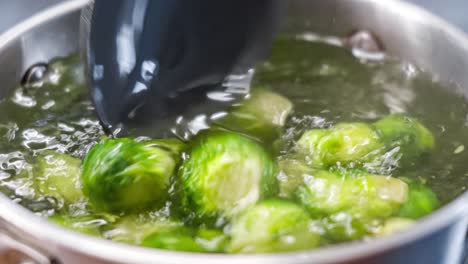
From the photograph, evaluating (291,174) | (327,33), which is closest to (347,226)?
(291,174)

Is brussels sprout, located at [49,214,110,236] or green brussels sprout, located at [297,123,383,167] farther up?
green brussels sprout, located at [297,123,383,167]

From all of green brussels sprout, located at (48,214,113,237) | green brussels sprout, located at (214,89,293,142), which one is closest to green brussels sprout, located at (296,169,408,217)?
green brussels sprout, located at (214,89,293,142)

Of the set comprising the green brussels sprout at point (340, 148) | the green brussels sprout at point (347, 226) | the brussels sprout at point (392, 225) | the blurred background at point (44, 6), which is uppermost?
the blurred background at point (44, 6)

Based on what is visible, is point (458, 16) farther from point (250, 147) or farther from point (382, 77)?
point (250, 147)

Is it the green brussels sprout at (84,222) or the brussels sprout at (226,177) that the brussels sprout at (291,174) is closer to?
the brussels sprout at (226,177)

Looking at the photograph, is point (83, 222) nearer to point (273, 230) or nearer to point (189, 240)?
point (189, 240)

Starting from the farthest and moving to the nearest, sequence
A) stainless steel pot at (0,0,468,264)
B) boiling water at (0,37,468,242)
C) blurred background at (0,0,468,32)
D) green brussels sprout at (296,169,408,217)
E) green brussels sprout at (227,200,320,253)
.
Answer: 1. blurred background at (0,0,468,32)
2. boiling water at (0,37,468,242)
3. green brussels sprout at (296,169,408,217)
4. green brussels sprout at (227,200,320,253)
5. stainless steel pot at (0,0,468,264)

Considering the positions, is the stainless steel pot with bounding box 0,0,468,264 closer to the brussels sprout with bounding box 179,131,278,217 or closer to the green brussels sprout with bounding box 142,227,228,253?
the green brussels sprout with bounding box 142,227,228,253

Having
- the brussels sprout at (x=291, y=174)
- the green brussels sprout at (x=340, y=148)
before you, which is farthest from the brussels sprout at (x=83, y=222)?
the green brussels sprout at (x=340, y=148)
